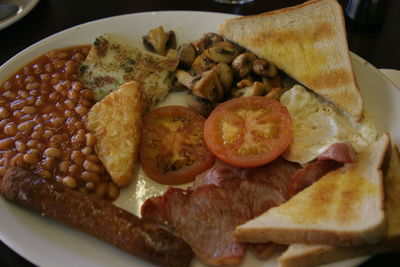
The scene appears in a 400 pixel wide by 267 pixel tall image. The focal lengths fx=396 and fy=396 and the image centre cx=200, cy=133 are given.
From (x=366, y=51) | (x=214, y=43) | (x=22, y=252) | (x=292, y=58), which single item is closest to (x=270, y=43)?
(x=292, y=58)

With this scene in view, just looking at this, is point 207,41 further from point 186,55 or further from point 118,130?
point 118,130

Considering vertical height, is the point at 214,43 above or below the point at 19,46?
above

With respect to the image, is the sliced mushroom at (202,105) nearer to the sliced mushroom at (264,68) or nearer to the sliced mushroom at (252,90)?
the sliced mushroom at (252,90)

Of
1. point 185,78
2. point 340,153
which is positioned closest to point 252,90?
point 185,78

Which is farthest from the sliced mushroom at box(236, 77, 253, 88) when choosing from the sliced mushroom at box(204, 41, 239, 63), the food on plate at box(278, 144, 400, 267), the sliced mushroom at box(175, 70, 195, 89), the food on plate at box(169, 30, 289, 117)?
the food on plate at box(278, 144, 400, 267)

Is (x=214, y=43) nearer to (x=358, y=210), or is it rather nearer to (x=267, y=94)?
(x=267, y=94)

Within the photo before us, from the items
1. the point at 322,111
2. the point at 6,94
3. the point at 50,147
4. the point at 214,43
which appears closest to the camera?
the point at 50,147
